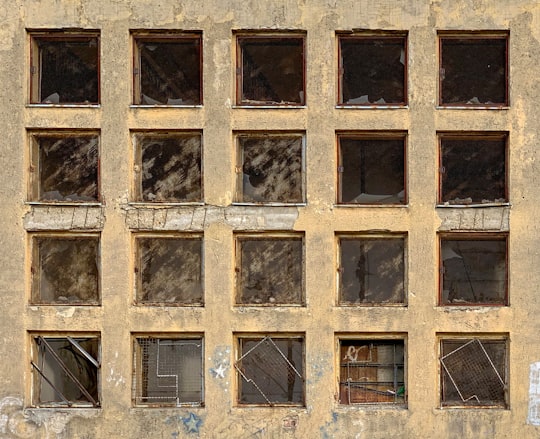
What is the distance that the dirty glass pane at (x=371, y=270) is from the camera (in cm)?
1276

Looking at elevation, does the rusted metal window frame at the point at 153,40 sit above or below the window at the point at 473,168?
above

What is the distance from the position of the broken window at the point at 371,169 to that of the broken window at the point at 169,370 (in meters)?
3.76

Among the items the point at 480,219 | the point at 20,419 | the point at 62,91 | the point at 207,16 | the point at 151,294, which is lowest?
the point at 20,419

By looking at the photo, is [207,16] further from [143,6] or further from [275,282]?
[275,282]

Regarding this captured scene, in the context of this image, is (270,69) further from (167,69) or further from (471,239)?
(471,239)

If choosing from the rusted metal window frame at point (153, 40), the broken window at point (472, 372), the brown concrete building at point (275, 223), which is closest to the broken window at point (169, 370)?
the brown concrete building at point (275, 223)

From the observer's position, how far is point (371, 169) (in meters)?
12.9

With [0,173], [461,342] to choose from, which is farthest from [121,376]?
[461,342]

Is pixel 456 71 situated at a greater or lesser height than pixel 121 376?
greater

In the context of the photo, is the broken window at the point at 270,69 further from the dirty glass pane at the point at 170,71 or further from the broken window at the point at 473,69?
the broken window at the point at 473,69

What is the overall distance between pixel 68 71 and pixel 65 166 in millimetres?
1678

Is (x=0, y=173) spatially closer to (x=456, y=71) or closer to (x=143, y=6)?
(x=143, y=6)

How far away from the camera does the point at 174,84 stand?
12.9 meters

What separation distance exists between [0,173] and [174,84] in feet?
11.0
